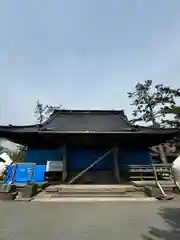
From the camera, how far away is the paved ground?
4.95 meters

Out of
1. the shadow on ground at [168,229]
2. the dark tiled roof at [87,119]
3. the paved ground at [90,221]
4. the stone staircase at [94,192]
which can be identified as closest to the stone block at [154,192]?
the stone staircase at [94,192]

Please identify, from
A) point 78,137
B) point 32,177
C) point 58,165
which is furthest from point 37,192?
point 78,137

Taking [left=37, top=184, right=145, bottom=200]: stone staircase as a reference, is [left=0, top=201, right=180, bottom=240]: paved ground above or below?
below

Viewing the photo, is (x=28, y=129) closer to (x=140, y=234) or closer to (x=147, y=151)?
(x=147, y=151)

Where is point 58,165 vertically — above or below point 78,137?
below

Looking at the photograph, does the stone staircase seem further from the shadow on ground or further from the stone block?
the shadow on ground

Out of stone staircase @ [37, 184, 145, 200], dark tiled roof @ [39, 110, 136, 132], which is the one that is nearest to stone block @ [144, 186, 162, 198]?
stone staircase @ [37, 184, 145, 200]

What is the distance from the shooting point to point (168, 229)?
536cm

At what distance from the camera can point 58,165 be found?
47.1 ft

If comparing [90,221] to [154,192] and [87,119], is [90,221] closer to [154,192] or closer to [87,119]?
[154,192]

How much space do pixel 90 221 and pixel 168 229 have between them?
6.21ft

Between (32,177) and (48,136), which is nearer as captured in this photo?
(32,177)

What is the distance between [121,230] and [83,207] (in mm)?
2938

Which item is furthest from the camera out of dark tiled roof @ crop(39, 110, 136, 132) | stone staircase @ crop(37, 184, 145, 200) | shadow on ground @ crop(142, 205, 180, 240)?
dark tiled roof @ crop(39, 110, 136, 132)
